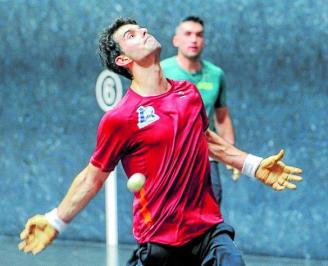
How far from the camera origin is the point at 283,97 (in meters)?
8.41

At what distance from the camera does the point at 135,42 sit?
17.5 ft

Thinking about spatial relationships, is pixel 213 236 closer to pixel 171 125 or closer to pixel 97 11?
pixel 171 125

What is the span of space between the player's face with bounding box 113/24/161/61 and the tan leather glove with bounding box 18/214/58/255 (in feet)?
2.83

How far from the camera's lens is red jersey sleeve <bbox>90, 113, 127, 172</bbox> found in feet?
16.8

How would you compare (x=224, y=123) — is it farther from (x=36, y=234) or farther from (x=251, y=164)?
(x=36, y=234)

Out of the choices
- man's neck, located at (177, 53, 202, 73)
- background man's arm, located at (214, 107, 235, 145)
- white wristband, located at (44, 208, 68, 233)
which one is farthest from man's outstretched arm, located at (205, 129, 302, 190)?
background man's arm, located at (214, 107, 235, 145)

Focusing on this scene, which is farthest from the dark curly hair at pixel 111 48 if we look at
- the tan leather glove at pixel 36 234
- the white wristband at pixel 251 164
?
the tan leather glove at pixel 36 234

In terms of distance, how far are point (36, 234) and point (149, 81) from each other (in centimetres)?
86

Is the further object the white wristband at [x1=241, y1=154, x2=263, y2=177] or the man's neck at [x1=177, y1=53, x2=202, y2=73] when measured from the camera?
the man's neck at [x1=177, y1=53, x2=202, y2=73]

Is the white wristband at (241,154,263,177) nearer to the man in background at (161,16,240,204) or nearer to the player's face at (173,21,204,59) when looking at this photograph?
the man in background at (161,16,240,204)

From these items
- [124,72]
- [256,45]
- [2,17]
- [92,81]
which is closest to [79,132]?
[92,81]

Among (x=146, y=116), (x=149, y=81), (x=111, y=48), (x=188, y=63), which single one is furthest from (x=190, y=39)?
(x=146, y=116)

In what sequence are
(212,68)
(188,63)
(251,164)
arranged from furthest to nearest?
(212,68) → (188,63) → (251,164)

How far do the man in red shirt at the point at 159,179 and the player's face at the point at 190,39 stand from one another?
265cm
